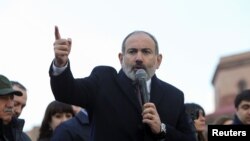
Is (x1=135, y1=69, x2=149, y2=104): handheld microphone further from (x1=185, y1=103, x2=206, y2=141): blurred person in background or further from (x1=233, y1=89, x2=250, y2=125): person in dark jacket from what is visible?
(x1=233, y1=89, x2=250, y2=125): person in dark jacket

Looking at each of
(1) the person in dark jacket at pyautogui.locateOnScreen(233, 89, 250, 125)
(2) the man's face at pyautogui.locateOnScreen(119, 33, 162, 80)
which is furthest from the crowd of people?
(1) the person in dark jacket at pyautogui.locateOnScreen(233, 89, 250, 125)

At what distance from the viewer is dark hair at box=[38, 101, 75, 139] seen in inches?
340

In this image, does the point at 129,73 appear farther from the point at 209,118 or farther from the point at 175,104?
the point at 209,118

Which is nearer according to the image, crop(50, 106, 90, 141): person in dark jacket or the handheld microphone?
the handheld microphone

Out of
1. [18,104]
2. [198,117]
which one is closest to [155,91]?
[198,117]

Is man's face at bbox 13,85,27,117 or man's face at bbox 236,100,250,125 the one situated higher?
man's face at bbox 13,85,27,117

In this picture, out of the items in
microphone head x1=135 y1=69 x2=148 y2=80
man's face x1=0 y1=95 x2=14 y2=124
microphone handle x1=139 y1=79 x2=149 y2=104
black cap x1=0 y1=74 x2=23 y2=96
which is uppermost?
microphone head x1=135 y1=69 x2=148 y2=80

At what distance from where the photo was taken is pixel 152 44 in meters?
6.05

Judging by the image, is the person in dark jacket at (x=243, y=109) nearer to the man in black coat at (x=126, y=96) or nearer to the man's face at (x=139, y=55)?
the man in black coat at (x=126, y=96)

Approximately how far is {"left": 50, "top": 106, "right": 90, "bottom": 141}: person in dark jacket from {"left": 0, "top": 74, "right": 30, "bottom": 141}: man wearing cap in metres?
0.44

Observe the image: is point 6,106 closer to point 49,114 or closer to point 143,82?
point 49,114

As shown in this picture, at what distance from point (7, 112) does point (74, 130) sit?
838mm

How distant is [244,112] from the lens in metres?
8.35

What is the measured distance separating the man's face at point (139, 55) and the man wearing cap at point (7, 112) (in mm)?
1510
